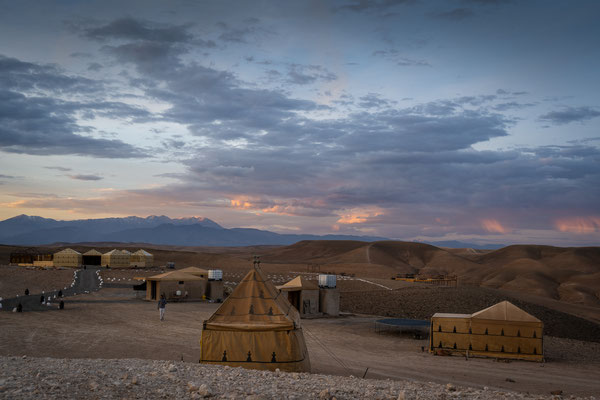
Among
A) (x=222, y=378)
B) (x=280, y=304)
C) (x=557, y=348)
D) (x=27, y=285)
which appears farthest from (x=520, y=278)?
(x=222, y=378)

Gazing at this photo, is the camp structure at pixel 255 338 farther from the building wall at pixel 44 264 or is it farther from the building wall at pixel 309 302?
the building wall at pixel 44 264

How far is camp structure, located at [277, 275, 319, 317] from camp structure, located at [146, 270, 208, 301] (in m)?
7.87

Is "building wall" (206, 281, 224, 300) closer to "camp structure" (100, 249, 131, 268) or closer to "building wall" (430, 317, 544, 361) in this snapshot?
"building wall" (430, 317, 544, 361)

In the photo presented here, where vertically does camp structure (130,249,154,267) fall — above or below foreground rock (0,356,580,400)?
below

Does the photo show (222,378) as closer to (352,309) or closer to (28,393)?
(28,393)

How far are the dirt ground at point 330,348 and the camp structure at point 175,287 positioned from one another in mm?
5916

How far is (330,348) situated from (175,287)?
1786 cm

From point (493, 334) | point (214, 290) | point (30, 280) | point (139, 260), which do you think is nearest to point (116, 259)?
point (139, 260)

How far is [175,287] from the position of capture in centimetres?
3506

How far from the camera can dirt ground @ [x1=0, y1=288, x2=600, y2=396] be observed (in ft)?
50.2

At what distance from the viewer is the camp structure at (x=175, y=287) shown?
34.8 meters

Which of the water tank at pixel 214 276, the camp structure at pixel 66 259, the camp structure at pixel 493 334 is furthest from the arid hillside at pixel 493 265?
the camp structure at pixel 493 334

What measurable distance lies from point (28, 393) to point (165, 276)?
29348mm

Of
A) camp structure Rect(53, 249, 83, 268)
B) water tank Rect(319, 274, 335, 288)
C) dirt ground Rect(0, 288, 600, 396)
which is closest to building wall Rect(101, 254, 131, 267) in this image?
camp structure Rect(53, 249, 83, 268)
